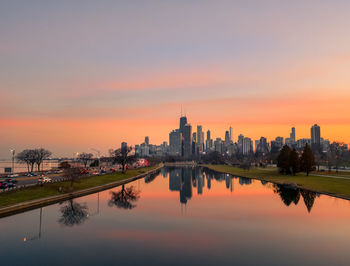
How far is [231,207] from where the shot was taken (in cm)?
5369

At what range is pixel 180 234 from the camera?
114ft

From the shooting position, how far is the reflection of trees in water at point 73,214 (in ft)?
134

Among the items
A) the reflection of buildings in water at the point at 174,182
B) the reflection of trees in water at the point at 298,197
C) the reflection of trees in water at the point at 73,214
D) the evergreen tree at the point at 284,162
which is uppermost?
the evergreen tree at the point at 284,162

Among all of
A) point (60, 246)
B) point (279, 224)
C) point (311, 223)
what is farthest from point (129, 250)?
point (311, 223)

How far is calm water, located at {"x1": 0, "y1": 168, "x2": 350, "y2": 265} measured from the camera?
26.5m

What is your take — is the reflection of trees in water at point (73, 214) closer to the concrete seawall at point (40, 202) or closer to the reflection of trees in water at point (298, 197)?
the concrete seawall at point (40, 202)

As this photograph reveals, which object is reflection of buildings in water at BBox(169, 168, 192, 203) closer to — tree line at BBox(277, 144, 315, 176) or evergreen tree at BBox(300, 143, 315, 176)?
tree line at BBox(277, 144, 315, 176)

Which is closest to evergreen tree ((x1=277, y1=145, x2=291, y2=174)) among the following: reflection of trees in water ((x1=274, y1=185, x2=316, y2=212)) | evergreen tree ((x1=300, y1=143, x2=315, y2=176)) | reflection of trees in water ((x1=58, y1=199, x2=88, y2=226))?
evergreen tree ((x1=300, y1=143, x2=315, y2=176))

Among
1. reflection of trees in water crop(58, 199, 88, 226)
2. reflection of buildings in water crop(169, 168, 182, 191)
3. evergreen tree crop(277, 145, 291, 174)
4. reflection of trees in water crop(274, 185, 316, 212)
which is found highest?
evergreen tree crop(277, 145, 291, 174)

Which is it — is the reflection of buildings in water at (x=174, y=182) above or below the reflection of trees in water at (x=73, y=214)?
below

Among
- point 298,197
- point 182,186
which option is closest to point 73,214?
point 298,197

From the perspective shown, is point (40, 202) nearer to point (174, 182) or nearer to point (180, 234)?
point (180, 234)

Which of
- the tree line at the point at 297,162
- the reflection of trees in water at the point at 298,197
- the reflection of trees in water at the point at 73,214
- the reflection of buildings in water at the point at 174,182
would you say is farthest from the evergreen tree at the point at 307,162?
the reflection of trees in water at the point at 73,214

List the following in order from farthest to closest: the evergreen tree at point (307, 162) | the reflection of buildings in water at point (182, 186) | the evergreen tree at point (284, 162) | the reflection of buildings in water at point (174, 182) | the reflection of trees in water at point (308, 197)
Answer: the evergreen tree at point (284, 162)
the evergreen tree at point (307, 162)
the reflection of buildings in water at point (174, 182)
the reflection of buildings in water at point (182, 186)
the reflection of trees in water at point (308, 197)
